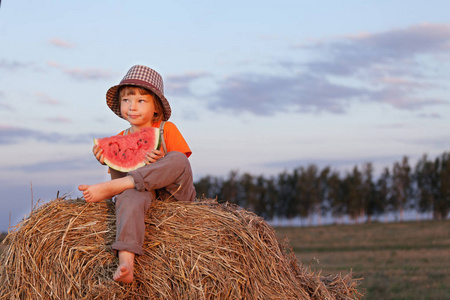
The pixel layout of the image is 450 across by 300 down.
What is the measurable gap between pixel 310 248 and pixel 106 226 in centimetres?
2153

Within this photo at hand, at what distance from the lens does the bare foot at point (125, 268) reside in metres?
4.05

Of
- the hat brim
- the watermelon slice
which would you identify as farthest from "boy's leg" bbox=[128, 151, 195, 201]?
the hat brim

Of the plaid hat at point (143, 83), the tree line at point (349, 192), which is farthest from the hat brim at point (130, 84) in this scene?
the tree line at point (349, 192)

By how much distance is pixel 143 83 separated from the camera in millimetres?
5188

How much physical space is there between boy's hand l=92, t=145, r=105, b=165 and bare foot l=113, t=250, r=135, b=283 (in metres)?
1.12

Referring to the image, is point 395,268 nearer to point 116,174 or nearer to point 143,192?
point 116,174

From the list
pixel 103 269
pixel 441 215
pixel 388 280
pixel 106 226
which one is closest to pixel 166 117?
pixel 106 226

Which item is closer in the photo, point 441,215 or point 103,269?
point 103,269

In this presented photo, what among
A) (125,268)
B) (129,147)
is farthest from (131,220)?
(129,147)

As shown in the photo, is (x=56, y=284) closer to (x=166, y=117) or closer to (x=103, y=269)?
(x=103, y=269)

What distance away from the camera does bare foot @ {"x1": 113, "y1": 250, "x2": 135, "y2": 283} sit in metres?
4.05

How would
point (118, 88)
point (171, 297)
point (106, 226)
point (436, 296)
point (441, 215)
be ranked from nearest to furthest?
point (171, 297) → point (106, 226) → point (118, 88) → point (436, 296) → point (441, 215)

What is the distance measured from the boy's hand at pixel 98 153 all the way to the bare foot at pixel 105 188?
1.88 ft

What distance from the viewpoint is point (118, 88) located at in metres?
5.53
